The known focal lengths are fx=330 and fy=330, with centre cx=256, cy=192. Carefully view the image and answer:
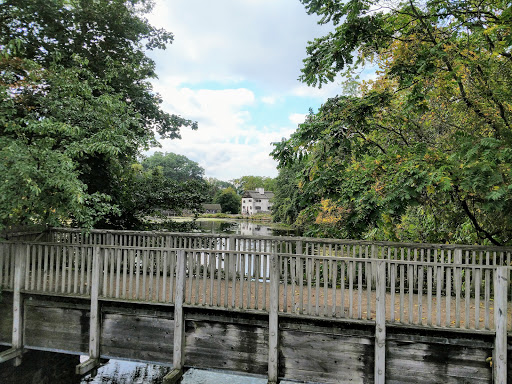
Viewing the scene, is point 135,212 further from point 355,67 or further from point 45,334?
point 355,67

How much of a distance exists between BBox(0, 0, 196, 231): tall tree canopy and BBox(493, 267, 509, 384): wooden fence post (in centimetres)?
674

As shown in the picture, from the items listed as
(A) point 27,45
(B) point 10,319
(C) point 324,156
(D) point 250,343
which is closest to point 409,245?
(C) point 324,156

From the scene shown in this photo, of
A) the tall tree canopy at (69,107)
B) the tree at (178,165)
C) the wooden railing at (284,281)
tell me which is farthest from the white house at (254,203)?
the wooden railing at (284,281)

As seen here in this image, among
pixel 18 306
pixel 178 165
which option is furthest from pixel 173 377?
pixel 178 165

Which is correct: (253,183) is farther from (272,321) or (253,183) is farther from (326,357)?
(326,357)

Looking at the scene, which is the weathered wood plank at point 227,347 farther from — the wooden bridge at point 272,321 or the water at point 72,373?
the water at point 72,373

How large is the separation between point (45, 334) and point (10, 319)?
0.86m

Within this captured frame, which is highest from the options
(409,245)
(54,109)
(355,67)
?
(355,67)

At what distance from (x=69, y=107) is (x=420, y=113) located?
285 inches

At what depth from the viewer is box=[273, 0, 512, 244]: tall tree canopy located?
5.31 metres

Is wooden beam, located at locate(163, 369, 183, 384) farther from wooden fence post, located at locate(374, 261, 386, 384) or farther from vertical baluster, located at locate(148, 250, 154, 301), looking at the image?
wooden fence post, located at locate(374, 261, 386, 384)

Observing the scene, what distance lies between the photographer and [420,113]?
6059 millimetres

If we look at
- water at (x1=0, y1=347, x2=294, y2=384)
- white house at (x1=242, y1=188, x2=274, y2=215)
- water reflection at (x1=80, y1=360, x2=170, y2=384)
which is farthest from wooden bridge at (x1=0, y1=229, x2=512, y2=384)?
white house at (x1=242, y1=188, x2=274, y2=215)

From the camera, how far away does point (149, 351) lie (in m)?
5.66
